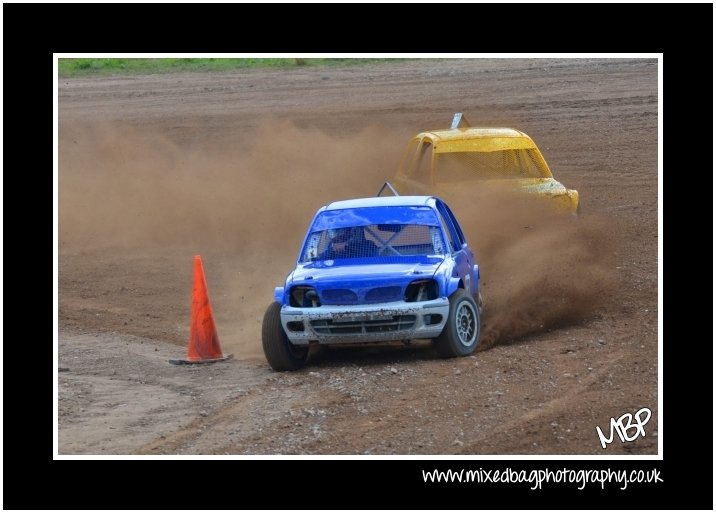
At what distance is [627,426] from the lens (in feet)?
31.1

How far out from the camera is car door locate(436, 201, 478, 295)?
12.6 meters

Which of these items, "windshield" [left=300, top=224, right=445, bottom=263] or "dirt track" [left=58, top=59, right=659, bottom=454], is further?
"windshield" [left=300, top=224, right=445, bottom=263]

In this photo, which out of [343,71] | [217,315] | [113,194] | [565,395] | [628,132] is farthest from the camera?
[343,71]

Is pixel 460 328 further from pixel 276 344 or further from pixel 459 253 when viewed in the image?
pixel 276 344

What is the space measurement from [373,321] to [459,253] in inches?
62.8

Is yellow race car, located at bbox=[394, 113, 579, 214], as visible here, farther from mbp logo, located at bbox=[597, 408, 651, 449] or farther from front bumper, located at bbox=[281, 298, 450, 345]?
mbp logo, located at bbox=[597, 408, 651, 449]

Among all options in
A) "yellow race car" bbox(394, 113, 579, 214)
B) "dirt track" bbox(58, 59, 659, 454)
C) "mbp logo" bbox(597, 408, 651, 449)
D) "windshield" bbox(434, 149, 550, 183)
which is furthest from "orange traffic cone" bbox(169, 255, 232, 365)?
"mbp logo" bbox(597, 408, 651, 449)

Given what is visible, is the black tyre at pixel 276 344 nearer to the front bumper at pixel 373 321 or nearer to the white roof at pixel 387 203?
the front bumper at pixel 373 321

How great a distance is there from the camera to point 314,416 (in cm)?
1033

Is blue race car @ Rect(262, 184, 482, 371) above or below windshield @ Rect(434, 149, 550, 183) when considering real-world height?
below

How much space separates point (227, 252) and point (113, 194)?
13.5 feet

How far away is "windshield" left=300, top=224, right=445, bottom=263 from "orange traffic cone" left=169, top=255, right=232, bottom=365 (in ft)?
3.68

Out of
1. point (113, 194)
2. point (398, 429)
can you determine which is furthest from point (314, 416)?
point (113, 194)

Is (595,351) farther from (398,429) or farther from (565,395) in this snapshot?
(398,429)
